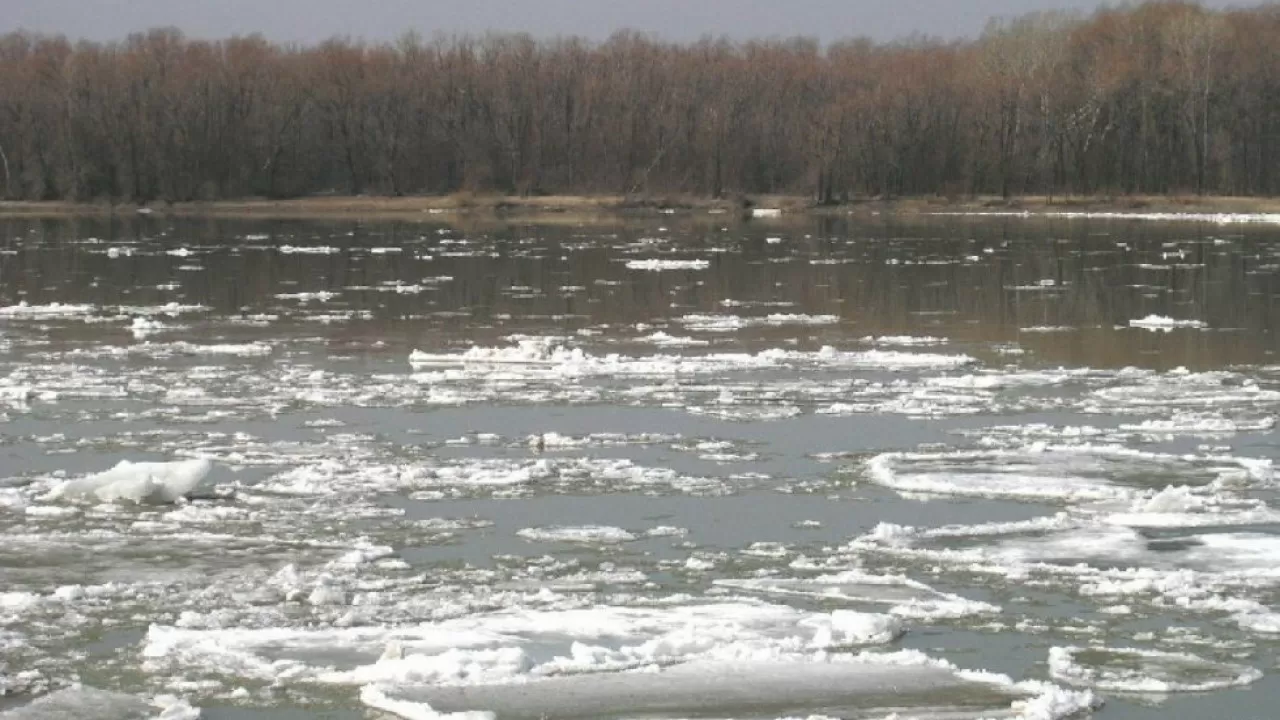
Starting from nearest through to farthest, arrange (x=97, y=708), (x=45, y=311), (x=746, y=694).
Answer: (x=97, y=708) < (x=746, y=694) < (x=45, y=311)

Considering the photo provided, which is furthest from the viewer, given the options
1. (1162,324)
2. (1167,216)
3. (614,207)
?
(614,207)

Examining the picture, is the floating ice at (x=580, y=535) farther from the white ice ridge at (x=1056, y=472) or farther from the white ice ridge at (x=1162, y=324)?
the white ice ridge at (x=1162, y=324)

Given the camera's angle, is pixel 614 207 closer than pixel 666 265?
No

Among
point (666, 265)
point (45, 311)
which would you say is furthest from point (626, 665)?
point (666, 265)

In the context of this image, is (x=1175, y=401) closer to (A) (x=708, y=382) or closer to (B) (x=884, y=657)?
(A) (x=708, y=382)

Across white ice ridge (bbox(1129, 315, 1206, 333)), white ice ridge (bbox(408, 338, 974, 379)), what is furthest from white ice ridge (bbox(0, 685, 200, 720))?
white ice ridge (bbox(1129, 315, 1206, 333))

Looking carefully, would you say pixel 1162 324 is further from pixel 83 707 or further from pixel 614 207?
pixel 614 207

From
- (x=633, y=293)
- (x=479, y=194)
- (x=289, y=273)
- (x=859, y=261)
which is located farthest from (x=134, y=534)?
(x=479, y=194)

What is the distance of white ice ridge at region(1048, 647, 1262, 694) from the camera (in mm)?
7254

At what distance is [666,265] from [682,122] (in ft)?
179

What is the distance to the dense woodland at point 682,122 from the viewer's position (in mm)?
78625

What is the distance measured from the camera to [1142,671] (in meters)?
7.44

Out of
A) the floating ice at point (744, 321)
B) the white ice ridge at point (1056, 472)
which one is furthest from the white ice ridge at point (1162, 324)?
the white ice ridge at point (1056, 472)

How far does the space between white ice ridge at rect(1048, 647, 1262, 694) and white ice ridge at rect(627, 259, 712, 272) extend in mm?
24961
